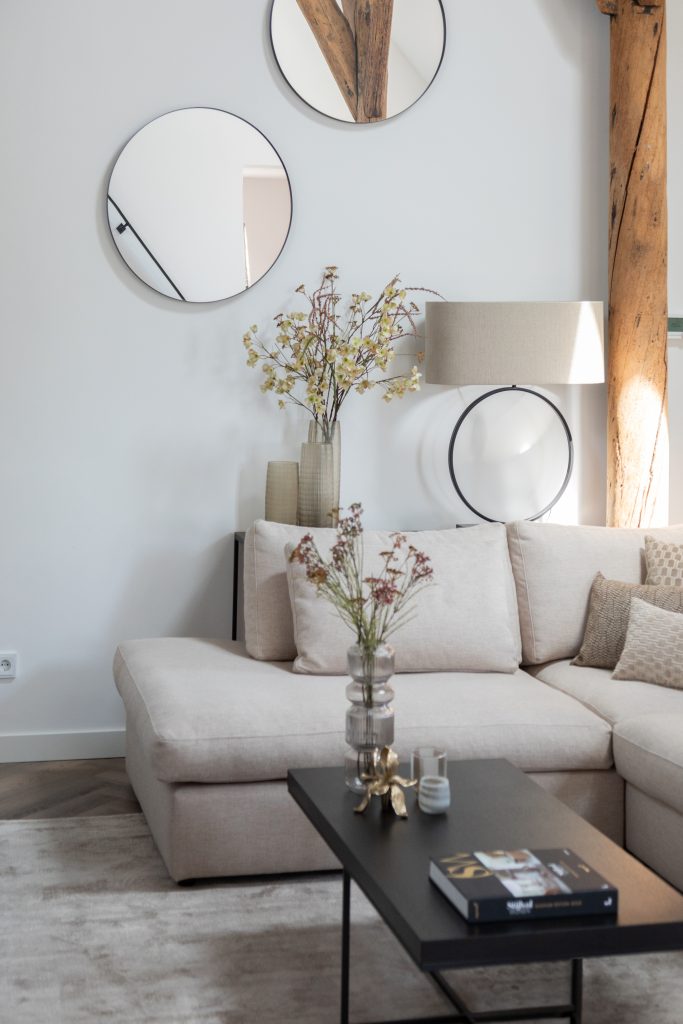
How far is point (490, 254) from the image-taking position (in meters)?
4.08

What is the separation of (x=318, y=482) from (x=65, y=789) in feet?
4.08

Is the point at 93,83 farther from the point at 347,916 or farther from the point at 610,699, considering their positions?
the point at 347,916

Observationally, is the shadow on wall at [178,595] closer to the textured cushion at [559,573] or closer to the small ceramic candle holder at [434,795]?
the textured cushion at [559,573]

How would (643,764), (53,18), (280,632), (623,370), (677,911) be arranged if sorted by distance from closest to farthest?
1. (677,911)
2. (643,764)
3. (280,632)
4. (53,18)
5. (623,370)

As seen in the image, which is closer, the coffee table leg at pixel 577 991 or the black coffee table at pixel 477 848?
the black coffee table at pixel 477 848

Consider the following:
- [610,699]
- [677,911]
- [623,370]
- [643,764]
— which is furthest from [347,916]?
[623,370]

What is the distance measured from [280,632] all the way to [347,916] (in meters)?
1.32

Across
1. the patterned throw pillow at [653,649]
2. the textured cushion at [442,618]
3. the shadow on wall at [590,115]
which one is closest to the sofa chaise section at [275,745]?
the textured cushion at [442,618]

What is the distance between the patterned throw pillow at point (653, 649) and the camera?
3195mm

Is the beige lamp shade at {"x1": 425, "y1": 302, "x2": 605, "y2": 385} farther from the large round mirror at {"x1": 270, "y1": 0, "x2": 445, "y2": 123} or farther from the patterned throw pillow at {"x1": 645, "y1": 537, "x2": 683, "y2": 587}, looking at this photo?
the large round mirror at {"x1": 270, "y1": 0, "x2": 445, "y2": 123}

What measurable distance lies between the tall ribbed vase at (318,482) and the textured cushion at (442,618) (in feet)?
0.86

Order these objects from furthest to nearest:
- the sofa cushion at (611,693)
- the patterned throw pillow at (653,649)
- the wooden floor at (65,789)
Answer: the wooden floor at (65,789) → the patterned throw pillow at (653,649) → the sofa cushion at (611,693)

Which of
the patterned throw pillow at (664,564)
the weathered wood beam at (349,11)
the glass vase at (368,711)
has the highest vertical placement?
the weathered wood beam at (349,11)

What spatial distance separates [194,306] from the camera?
12.7 feet
